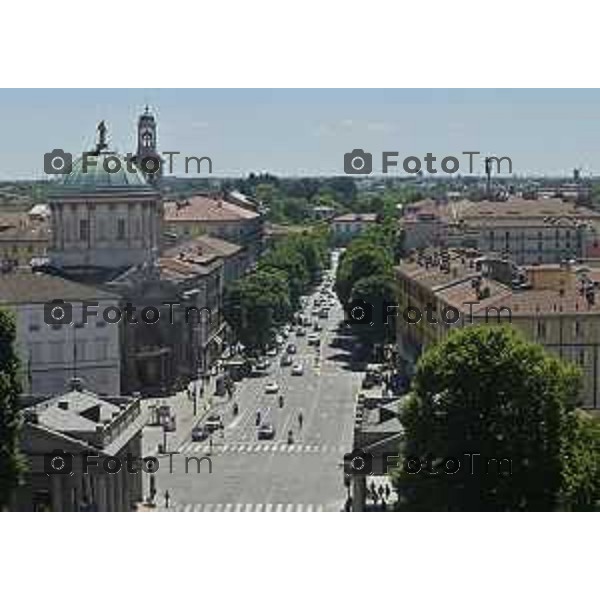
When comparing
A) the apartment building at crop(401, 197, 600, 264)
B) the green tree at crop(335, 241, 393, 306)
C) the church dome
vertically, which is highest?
the church dome

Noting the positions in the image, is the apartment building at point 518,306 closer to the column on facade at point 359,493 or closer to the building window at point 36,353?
the building window at point 36,353

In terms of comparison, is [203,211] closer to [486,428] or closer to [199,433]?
[199,433]

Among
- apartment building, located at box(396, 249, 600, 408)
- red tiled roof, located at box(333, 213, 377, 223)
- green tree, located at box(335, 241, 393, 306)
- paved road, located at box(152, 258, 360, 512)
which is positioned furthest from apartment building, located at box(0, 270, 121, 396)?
red tiled roof, located at box(333, 213, 377, 223)

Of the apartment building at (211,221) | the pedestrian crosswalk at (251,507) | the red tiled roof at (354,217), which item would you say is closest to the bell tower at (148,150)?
the apartment building at (211,221)

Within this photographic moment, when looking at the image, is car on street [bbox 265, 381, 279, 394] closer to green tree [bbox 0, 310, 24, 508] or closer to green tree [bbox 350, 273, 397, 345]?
green tree [bbox 350, 273, 397, 345]

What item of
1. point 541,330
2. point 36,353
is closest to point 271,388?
point 36,353

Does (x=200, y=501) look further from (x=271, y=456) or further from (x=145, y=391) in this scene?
(x=145, y=391)
